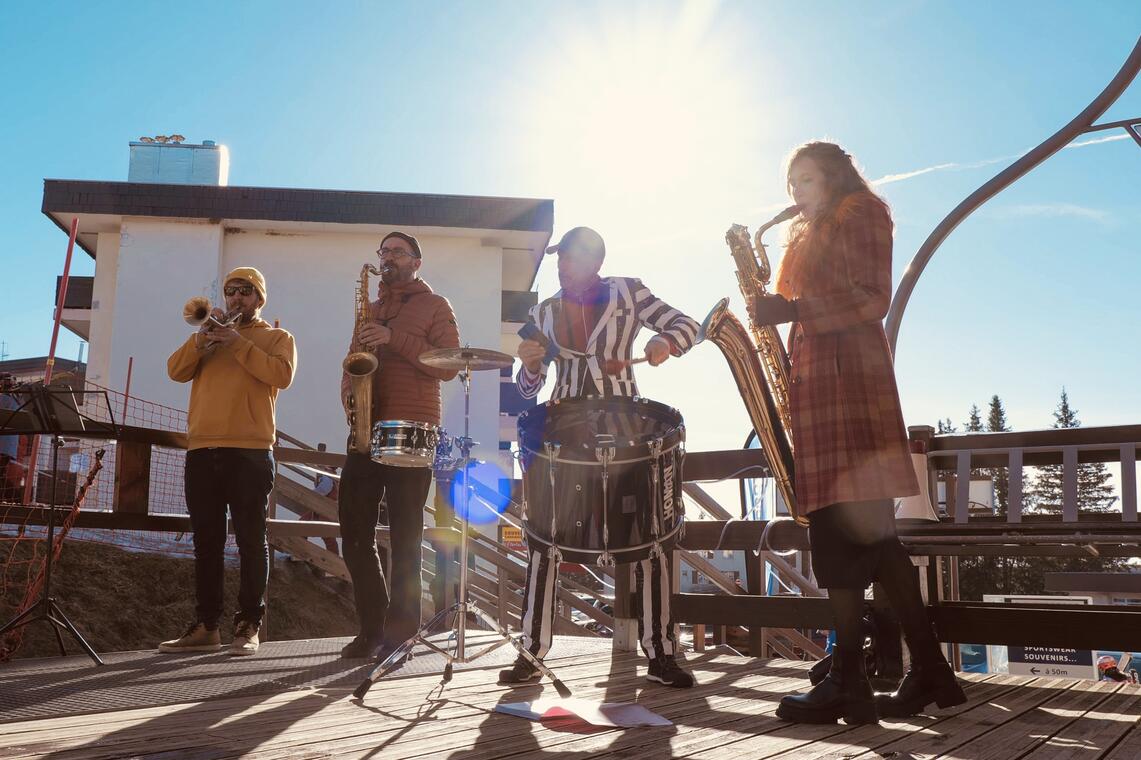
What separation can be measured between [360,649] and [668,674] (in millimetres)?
1673

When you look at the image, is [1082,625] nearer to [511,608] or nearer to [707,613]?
[707,613]

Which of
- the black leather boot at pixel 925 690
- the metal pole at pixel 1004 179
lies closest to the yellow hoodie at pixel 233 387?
the black leather boot at pixel 925 690

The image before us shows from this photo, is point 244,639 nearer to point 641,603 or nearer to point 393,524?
point 393,524

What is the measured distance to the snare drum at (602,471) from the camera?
3383 mm

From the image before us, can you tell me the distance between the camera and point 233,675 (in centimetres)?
366

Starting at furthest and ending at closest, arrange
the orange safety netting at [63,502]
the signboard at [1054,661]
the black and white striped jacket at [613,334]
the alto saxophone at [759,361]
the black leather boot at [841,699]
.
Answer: the signboard at [1054,661] → the orange safety netting at [63,502] → the black and white striped jacket at [613,334] → the alto saxophone at [759,361] → the black leather boot at [841,699]

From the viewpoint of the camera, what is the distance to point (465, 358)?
11.4 feet

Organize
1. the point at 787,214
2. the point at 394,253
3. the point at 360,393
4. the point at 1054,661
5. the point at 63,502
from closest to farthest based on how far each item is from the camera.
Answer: the point at 787,214 < the point at 360,393 < the point at 394,253 < the point at 63,502 < the point at 1054,661

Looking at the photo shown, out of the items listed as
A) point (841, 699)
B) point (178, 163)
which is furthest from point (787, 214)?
point (178, 163)

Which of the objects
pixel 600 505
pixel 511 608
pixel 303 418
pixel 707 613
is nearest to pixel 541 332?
pixel 600 505

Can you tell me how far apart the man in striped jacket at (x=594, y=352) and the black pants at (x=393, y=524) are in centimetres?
90

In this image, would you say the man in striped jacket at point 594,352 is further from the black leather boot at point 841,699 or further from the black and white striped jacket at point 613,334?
the black leather boot at point 841,699

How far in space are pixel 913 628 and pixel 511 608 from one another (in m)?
9.25

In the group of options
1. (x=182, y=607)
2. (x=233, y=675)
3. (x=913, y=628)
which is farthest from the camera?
(x=182, y=607)
